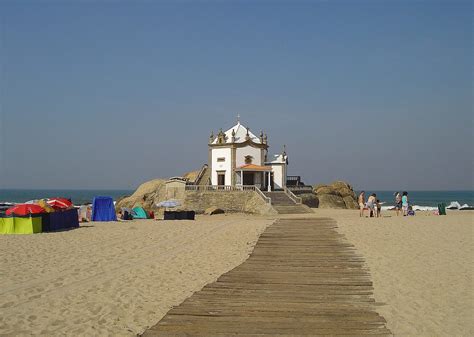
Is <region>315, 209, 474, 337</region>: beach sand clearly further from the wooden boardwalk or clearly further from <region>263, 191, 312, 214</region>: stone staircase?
<region>263, 191, 312, 214</region>: stone staircase

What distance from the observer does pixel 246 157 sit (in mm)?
42625

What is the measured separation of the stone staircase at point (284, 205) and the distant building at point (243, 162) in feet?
6.79

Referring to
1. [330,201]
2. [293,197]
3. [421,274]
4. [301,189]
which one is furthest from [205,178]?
[421,274]

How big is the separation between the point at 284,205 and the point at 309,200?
642cm

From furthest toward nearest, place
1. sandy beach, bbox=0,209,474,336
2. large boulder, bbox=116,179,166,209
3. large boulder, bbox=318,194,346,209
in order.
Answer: large boulder, bbox=318,194,346,209 → large boulder, bbox=116,179,166,209 → sandy beach, bbox=0,209,474,336

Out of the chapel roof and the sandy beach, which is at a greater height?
the chapel roof

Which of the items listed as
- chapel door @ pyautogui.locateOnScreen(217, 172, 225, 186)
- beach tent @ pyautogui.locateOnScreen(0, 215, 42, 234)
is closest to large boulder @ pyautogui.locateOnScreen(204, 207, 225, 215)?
chapel door @ pyautogui.locateOnScreen(217, 172, 225, 186)

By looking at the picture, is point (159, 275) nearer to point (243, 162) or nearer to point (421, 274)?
point (421, 274)

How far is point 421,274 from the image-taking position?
1160cm

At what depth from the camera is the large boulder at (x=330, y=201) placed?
1884 inches

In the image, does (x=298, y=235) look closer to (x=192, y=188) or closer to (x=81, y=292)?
(x=81, y=292)

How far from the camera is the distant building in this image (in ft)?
138

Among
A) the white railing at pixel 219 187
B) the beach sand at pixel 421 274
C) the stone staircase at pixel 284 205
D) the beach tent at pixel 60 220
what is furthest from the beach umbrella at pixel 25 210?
the white railing at pixel 219 187

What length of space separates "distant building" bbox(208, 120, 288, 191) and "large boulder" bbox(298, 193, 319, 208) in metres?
1.95
